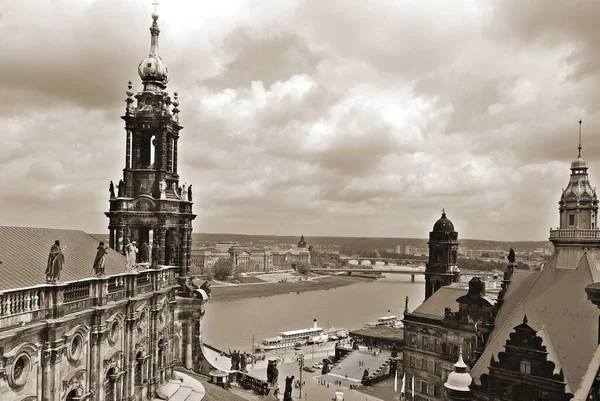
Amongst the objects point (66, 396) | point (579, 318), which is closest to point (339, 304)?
point (579, 318)

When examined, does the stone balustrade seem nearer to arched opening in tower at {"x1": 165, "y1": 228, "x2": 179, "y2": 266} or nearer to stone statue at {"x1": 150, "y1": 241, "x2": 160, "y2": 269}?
stone statue at {"x1": 150, "y1": 241, "x2": 160, "y2": 269}

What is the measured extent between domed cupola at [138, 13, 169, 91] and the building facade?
6 centimetres

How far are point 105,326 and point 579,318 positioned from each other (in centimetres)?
2151

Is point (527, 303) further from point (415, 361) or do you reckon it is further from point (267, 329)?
point (267, 329)

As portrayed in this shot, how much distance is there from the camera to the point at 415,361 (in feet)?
134

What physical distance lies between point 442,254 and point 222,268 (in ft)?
452

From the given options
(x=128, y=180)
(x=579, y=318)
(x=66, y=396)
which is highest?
(x=128, y=180)

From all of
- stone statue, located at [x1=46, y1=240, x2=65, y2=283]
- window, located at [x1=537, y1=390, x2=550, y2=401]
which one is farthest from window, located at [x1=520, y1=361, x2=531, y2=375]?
stone statue, located at [x1=46, y1=240, x2=65, y2=283]

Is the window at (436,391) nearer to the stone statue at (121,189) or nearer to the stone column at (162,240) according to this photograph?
the stone column at (162,240)

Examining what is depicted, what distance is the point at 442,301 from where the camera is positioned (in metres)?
41.8

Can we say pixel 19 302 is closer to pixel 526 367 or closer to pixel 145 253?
pixel 145 253

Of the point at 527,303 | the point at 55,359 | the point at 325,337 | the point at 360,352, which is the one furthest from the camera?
the point at 325,337

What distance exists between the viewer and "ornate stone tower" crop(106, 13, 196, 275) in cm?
2947

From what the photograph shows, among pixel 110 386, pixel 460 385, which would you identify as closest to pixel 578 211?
pixel 460 385
